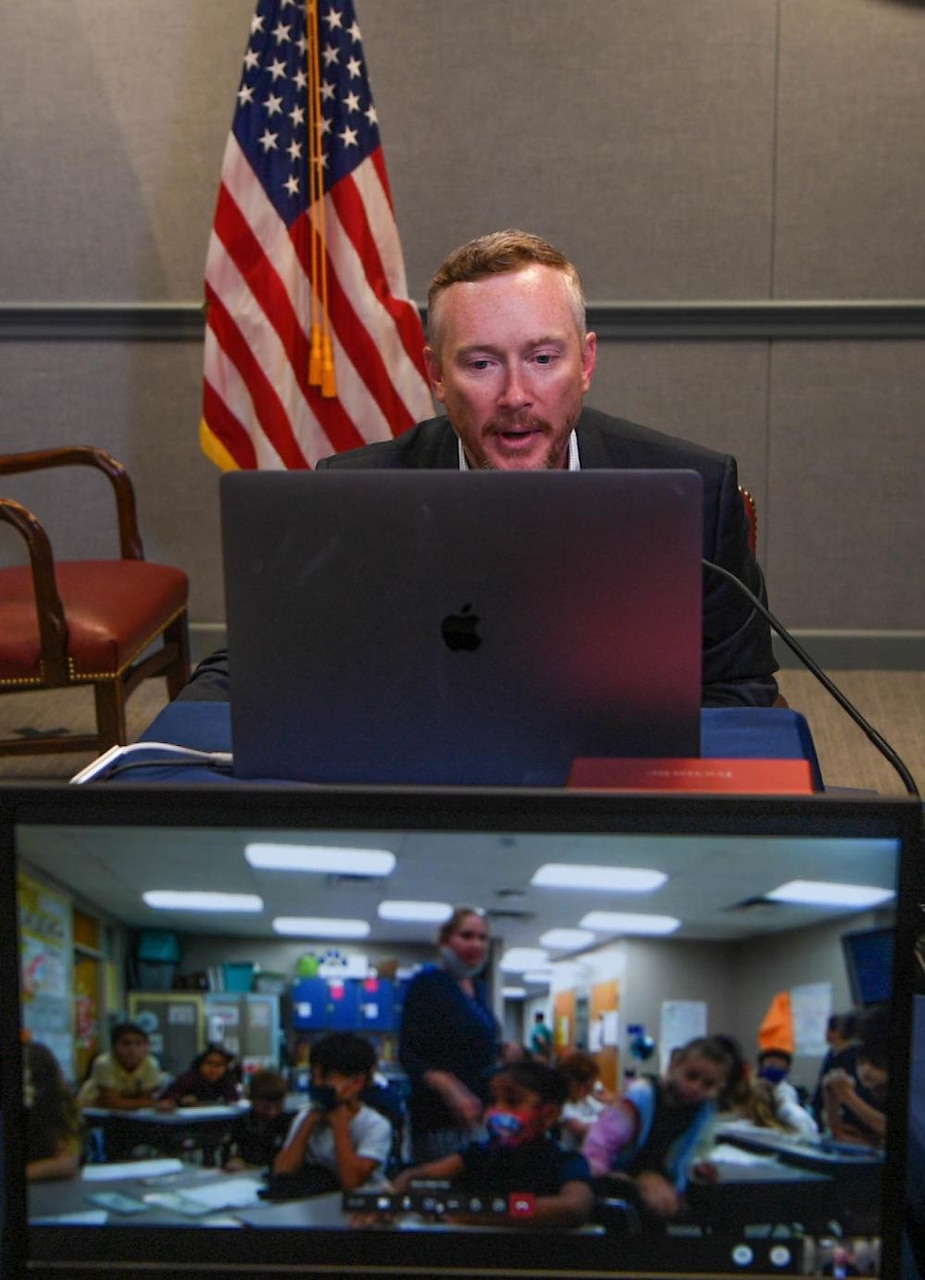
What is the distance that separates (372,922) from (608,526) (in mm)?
372

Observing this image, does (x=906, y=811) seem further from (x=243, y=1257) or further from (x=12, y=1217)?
(x=12, y=1217)

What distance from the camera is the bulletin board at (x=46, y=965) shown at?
78cm

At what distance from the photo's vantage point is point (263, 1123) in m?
0.77

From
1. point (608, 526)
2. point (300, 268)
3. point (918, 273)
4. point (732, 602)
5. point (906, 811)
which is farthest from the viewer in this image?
point (918, 273)

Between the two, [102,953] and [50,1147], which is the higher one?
[102,953]

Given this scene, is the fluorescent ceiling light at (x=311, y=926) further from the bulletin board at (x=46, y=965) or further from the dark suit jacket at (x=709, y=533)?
the dark suit jacket at (x=709, y=533)

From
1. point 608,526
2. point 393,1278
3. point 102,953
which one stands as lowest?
point 393,1278

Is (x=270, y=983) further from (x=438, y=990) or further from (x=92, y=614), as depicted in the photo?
(x=92, y=614)

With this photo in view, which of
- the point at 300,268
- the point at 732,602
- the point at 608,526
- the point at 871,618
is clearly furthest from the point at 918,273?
the point at 608,526

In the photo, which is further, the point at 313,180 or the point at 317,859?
the point at 313,180

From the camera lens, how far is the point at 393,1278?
77 cm

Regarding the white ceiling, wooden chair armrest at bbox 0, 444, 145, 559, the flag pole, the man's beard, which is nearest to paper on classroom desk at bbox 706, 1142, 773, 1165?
the white ceiling

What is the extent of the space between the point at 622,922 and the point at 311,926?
0.18m

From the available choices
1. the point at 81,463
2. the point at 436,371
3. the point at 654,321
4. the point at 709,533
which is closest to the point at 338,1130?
the point at 709,533
